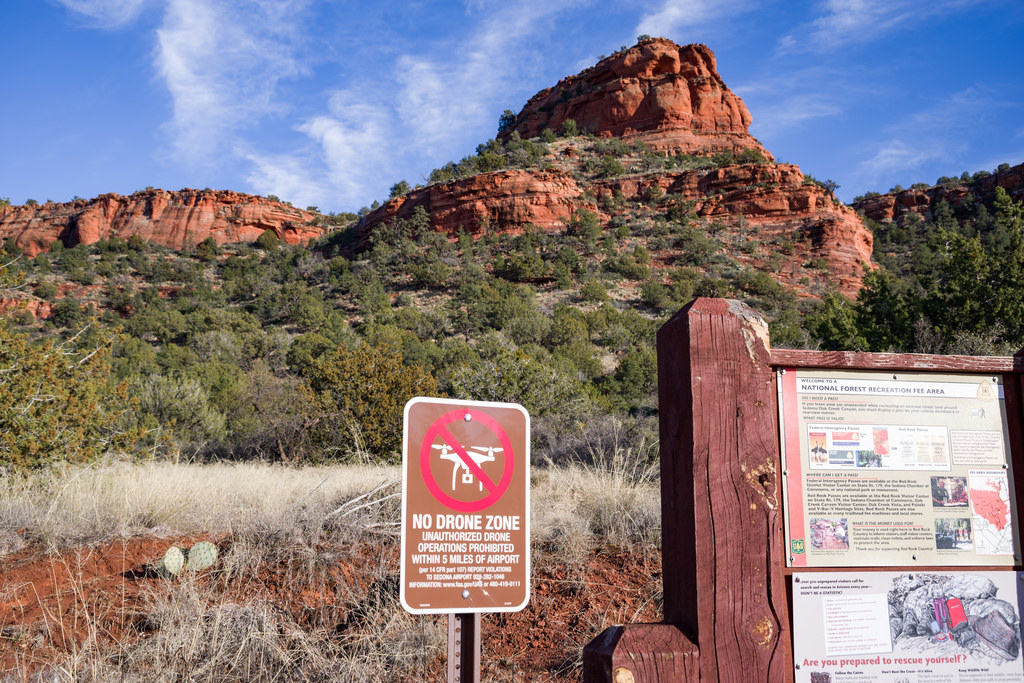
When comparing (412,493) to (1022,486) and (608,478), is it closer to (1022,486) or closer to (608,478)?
(1022,486)

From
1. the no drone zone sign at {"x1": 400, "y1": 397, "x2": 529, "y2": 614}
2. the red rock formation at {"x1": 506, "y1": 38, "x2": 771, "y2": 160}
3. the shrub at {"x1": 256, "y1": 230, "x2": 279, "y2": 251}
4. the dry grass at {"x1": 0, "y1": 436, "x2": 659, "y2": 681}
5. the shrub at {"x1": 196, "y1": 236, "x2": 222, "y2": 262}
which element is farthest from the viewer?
the red rock formation at {"x1": 506, "y1": 38, "x2": 771, "y2": 160}

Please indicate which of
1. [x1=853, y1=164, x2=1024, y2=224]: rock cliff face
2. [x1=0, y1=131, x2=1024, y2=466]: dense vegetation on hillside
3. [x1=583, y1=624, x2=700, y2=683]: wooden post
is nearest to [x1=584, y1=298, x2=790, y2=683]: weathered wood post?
[x1=583, y1=624, x2=700, y2=683]: wooden post

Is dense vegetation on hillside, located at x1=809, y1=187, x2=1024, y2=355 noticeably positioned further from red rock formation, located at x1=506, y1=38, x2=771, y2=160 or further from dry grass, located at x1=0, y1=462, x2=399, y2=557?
red rock formation, located at x1=506, y1=38, x2=771, y2=160

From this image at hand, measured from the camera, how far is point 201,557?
15.5ft

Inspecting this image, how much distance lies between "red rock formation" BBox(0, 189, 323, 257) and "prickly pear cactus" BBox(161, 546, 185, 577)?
184ft

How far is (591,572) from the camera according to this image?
4.66 m

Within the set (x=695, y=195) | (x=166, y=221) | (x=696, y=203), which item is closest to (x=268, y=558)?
(x=696, y=203)

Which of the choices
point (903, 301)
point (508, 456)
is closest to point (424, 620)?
point (508, 456)

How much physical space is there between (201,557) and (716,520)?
4.24 meters

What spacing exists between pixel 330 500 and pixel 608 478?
104 inches

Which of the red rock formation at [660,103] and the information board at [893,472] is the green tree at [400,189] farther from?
the information board at [893,472]

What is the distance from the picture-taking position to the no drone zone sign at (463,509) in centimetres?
215

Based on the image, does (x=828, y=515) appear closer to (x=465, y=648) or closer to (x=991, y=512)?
(x=991, y=512)

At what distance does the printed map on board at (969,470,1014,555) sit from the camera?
187 centimetres
